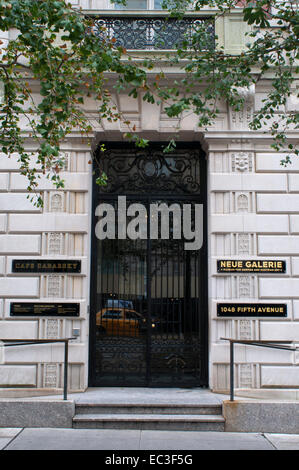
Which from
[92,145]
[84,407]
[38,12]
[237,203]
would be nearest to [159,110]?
[92,145]

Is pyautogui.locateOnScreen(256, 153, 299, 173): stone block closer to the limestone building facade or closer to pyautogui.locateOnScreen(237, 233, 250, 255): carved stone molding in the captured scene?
the limestone building facade

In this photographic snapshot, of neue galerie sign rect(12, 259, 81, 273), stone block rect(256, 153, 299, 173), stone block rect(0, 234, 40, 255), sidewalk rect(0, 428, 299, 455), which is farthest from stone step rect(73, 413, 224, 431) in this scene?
stone block rect(256, 153, 299, 173)

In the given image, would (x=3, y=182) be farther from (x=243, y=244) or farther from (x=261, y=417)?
(x=261, y=417)

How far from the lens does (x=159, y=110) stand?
896cm

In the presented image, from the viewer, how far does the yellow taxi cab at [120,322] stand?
9.00m

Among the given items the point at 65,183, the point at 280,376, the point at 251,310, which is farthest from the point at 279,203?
the point at 65,183

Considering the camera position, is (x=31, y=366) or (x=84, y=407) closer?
(x=84, y=407)

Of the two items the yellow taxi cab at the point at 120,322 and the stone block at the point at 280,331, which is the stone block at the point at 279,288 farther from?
the yellow taxi cab at the point at 120,322

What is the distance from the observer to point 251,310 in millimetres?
8406

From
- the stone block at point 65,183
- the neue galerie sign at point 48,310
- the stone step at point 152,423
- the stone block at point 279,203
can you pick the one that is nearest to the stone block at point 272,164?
the stone block at point 279,203

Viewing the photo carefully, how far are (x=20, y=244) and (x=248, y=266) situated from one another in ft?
15.2

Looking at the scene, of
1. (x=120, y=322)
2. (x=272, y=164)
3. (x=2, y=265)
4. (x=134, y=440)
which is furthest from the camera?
(x=120, y=322)

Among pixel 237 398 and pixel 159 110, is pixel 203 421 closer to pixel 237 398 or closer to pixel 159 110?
pixel 237 398

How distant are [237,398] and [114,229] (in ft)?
13.8
